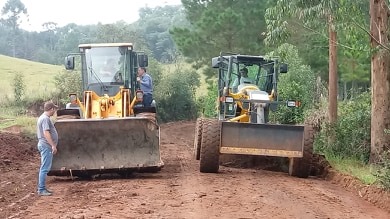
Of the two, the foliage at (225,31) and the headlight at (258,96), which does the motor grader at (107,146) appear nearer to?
the headlight at (258,96)

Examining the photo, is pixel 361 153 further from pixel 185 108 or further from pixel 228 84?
pixel 185 108

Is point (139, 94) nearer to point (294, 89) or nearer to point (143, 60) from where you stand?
point (143, 60)

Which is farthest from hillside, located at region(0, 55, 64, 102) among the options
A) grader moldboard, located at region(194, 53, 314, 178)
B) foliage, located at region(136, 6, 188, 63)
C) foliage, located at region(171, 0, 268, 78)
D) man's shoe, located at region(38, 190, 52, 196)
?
man's shoe, located at region(38, 190, 52, 196)

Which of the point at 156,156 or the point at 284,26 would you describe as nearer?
the point at 156,156

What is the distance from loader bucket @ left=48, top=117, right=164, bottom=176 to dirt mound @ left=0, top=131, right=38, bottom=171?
300cm

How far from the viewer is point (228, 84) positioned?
48.7 ft

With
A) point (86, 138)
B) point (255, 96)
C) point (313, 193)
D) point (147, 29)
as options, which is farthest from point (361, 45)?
point (147, 29)

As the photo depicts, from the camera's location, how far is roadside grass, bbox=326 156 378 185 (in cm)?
1267

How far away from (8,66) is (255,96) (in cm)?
5086

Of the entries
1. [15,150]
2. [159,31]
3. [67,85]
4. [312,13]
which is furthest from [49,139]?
[159,31]

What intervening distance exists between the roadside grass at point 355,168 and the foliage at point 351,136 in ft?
1.10

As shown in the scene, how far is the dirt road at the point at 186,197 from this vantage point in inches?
365

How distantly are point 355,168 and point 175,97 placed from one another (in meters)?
23.6

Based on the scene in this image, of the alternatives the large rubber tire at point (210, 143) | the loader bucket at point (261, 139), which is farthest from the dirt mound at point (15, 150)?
the loader bucket at point (261, 139)
